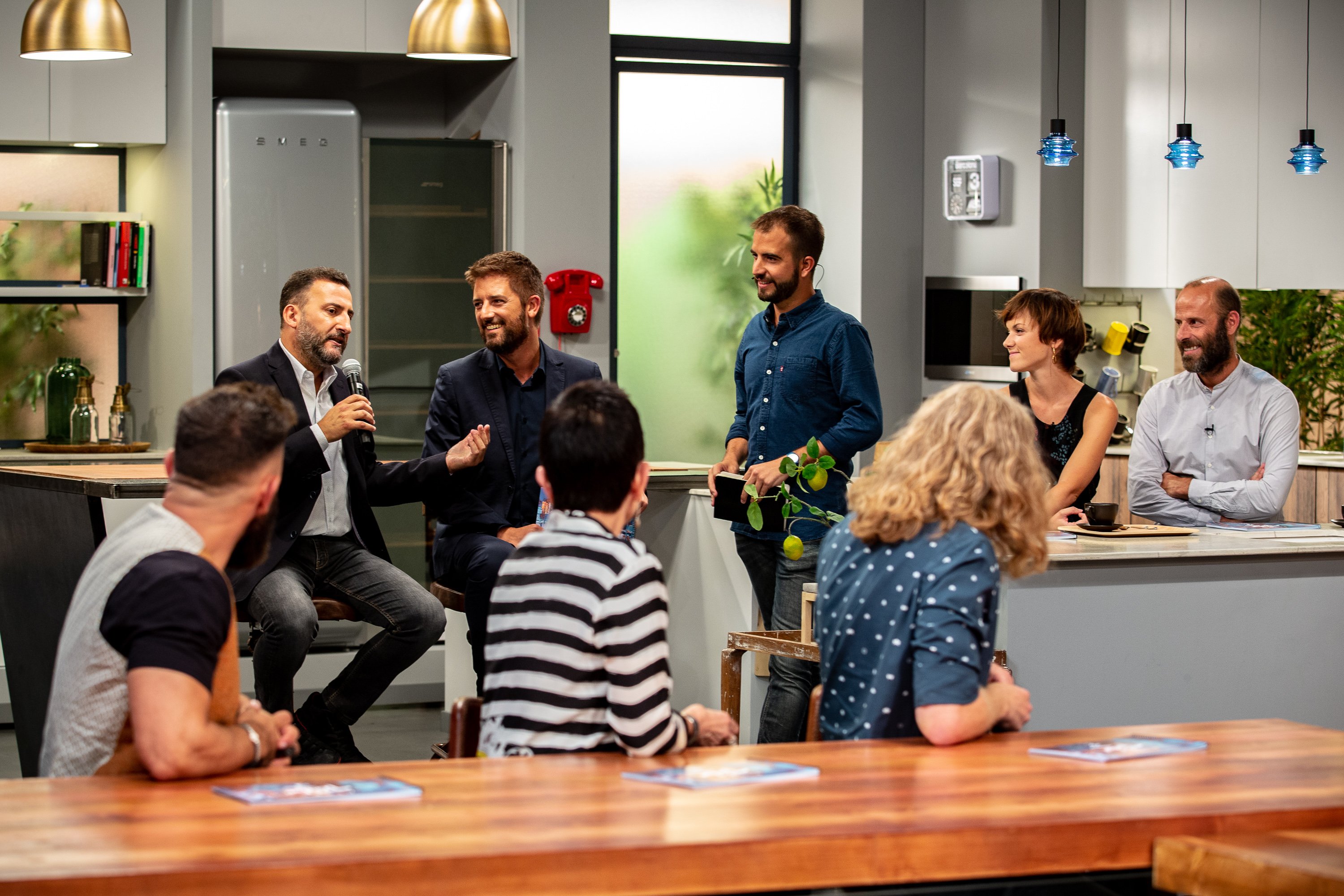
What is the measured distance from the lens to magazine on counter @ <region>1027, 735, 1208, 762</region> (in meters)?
2.10

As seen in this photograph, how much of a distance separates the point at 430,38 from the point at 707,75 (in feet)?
8.76

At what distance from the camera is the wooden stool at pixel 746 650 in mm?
3529

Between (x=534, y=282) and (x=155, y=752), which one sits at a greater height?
(x=534, y=282)

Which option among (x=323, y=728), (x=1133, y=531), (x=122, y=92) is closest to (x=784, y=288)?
(x=1133, y=531)

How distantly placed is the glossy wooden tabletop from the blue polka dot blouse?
0.14 metres

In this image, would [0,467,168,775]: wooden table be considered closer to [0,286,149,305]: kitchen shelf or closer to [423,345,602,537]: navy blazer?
[423,345,602,537]: navy blazer

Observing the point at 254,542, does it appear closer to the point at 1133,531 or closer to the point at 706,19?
the point at 1133,531

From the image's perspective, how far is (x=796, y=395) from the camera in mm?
4109

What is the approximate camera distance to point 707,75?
7176 mm

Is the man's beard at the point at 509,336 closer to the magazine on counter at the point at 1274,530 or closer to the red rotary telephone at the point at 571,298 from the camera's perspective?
the magazine on counter at the point at 1274,530

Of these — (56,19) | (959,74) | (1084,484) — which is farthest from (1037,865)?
(959,74)

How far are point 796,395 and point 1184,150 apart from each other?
8.79ft

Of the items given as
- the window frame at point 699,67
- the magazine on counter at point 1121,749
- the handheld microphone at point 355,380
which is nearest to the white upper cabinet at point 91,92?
the window frame at point 699,67

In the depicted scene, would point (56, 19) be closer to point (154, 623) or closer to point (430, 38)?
point (430, 38)
